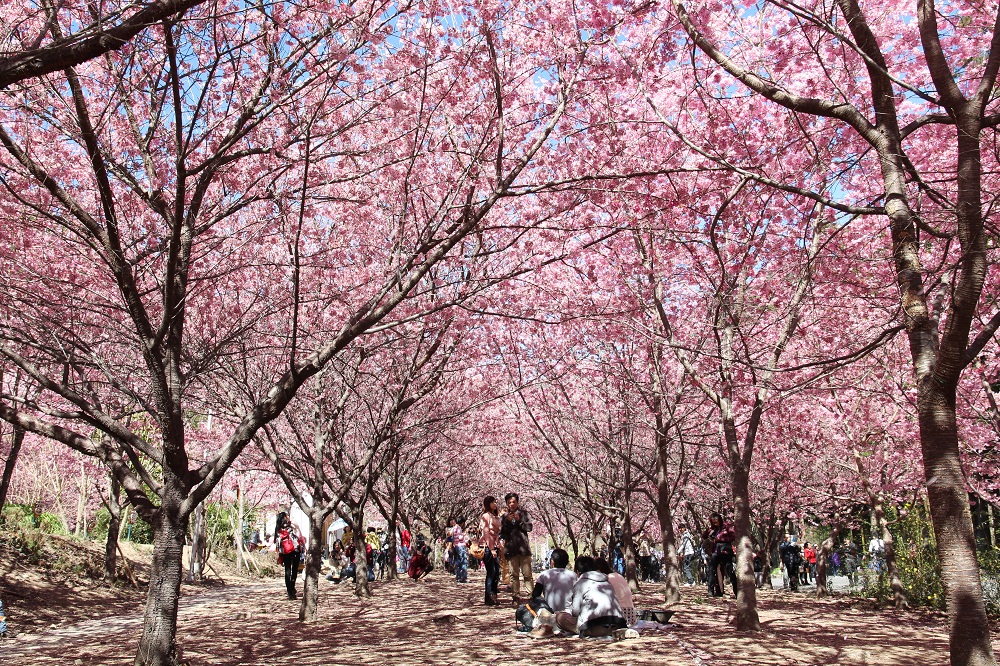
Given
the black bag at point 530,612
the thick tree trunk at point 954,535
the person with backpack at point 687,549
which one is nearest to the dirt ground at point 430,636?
the black bag at point 530,612

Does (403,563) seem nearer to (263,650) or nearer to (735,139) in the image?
(263,650)

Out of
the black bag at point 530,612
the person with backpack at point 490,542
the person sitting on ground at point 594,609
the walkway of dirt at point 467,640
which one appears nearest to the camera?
the walkway of dirt at point 467,640

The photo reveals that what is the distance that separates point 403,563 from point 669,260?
28.0 metres

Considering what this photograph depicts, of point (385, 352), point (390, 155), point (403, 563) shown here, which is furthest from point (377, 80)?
point (403, 563)

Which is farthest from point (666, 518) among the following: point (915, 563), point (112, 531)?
point (112, 531)

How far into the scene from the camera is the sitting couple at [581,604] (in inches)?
317

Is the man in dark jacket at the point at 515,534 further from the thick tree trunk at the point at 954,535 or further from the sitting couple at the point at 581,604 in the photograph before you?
the thick tree trunk at the point at 954,535

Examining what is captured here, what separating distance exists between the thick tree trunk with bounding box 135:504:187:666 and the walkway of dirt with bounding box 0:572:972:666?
113 centimetres

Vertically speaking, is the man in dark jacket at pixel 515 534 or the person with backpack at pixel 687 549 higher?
the man in dark jacket at pixel 515 534

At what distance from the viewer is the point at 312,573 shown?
11.0 meters

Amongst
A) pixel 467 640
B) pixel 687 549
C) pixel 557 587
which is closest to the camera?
pixel 467 640

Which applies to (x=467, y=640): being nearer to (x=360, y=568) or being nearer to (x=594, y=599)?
(x=594, y=599)

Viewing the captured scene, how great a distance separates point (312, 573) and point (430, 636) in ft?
9.00

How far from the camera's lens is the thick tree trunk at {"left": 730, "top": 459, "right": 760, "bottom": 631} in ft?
29.0
